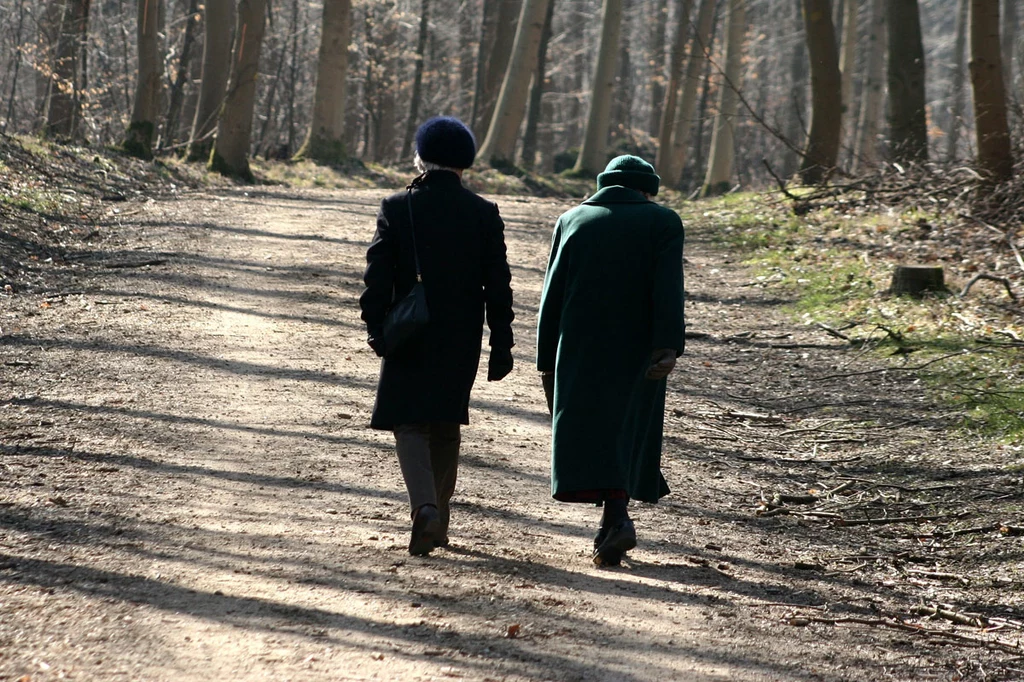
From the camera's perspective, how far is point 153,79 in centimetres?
1931

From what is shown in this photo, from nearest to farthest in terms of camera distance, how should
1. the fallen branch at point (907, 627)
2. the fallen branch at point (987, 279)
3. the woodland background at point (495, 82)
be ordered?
the fallen branch at point (907, 627) < the fallen branch at point (987, 279) < the woodland background at point (495, 82)

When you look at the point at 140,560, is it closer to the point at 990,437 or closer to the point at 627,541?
the point at 627,541

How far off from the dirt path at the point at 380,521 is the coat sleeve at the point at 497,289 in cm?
103

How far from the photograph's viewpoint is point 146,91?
19125mm

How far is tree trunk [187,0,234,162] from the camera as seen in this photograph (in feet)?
63.0

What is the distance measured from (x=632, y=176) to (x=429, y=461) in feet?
5.32

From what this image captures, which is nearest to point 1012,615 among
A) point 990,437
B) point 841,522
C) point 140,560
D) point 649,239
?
point 841,522

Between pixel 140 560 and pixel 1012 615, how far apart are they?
148 inches

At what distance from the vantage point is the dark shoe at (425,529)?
488 cm

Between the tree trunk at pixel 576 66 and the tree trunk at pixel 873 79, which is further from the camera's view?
the tree trunk at pixel 576 66

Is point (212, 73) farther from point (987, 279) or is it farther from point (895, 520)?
point (895, 520)

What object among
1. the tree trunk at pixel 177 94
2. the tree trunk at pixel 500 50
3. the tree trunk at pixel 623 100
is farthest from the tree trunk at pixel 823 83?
the tree trunk at pixel 623 100

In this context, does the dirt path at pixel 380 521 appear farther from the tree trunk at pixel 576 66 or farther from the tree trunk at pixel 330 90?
the tree trunk at pixel 576 66

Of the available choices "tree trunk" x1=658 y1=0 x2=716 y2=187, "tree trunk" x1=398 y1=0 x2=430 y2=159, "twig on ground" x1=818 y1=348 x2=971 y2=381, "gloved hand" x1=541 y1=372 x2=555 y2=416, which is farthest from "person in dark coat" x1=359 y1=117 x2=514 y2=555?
"tree trunk" x1=398 y1=0 x2=430 y2=159
